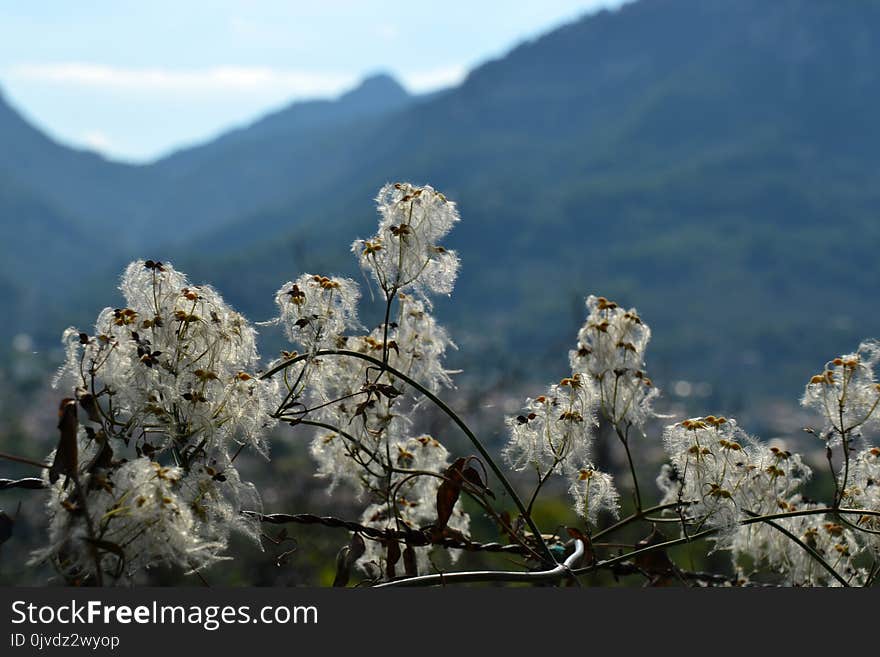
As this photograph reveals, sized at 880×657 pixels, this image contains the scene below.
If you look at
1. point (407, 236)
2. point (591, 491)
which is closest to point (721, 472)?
point (591, 491)

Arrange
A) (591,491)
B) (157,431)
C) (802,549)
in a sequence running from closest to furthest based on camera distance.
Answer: (157,431)
(591,491)
(802,549)

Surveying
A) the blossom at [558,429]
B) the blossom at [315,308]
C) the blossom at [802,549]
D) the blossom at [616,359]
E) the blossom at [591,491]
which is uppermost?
the blossom at [315,308]

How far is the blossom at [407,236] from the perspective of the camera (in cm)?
210

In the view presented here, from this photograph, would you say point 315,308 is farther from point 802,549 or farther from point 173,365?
point 802,549

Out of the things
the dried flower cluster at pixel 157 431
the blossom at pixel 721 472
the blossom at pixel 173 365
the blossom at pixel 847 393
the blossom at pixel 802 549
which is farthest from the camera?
the blossom at pixel 802 549

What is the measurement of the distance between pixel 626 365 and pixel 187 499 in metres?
1.08

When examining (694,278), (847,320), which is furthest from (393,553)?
(694,278)

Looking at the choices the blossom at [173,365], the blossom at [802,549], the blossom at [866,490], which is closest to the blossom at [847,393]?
the blossom at [866,490]

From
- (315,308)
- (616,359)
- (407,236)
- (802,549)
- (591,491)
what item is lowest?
(802,549)

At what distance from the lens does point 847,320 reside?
176m

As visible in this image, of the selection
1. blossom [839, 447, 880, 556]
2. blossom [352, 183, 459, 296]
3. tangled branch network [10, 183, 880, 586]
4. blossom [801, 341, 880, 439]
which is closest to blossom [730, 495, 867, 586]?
tangled branch network [10, 183, 880, 586]

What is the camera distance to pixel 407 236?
6.88 feet

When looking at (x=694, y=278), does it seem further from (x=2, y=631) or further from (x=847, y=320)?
(x=2, y=631)

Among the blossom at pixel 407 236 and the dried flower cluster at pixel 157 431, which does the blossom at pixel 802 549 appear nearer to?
the blossom at pixel 407 236
